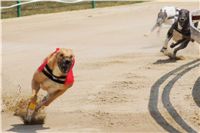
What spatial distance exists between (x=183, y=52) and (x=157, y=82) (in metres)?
3.08

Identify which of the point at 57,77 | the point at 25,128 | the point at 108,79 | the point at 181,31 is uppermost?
the point at 181,31

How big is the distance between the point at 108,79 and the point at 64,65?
11.0 feet

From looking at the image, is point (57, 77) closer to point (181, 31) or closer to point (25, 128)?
point (25, 128)

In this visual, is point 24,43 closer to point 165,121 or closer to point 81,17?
point 81,17

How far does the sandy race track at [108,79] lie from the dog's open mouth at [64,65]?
790 mm

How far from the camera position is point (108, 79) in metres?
9.27

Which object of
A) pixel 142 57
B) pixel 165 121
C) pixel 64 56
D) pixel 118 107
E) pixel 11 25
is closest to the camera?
pixel 64 56

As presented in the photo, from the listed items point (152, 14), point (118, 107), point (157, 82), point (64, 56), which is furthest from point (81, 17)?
point (64, 56)

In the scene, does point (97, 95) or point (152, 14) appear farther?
point (152, 14)

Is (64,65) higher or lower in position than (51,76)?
higher

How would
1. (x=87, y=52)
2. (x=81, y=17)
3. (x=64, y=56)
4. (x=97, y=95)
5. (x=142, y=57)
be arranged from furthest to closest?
(x=81, y=17), (x=87, y=52), (x=142, y=57), (x=97, y=95), (x=64, y=56)

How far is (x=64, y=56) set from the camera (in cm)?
592

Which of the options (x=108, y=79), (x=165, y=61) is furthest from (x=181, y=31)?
(x=108, y=79)

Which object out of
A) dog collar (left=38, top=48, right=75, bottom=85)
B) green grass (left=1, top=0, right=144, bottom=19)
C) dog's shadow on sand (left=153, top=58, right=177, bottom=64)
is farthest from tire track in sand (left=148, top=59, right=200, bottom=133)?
green grass (left=1, top=0, right=144, bottom=19)
